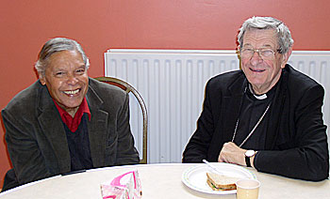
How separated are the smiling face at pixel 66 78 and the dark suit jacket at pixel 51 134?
0.18 feet

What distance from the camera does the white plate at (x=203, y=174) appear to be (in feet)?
3.61

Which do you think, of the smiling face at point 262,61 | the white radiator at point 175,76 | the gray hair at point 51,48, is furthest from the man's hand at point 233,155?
the white radiator at point 175,76

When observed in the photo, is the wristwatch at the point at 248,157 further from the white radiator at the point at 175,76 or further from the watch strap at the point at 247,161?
the white radiator at the point at 175,76

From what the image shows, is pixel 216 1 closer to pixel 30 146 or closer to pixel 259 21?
pixel 259 21

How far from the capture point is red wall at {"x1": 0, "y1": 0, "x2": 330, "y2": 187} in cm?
227

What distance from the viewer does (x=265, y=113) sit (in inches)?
62.9

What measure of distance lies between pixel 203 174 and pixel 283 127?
18.8 inches

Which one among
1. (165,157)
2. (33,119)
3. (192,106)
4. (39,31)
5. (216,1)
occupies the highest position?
(216,1)

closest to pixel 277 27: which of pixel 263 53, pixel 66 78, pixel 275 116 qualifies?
pixel 263 53

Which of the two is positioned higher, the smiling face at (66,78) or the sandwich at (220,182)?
the smiling face at (66,78)

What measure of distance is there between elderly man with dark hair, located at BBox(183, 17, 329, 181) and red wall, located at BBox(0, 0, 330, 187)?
2.28 feet

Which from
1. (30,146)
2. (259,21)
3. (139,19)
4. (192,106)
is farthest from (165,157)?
(259,21)

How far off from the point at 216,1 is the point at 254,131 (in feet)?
3.37

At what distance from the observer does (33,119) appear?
157 centimetres
